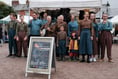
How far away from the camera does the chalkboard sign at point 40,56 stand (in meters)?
9.09

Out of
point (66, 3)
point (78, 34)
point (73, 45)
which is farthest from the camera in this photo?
point (66, 3)

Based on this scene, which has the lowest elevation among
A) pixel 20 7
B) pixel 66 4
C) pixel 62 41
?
pixel 62 41

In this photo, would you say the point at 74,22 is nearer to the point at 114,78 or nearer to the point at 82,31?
the point at 82,31

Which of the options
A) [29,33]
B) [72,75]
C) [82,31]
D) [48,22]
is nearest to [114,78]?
[72,75]

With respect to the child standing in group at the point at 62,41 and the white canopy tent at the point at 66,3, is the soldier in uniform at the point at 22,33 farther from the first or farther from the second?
the child standing in group at the point at 62,41

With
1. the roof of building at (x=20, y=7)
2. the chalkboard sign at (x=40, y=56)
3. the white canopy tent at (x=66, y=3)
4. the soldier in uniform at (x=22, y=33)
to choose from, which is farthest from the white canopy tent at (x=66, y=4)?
the roof of building at (x=20, y=7)

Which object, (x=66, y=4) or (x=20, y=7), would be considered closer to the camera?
(x=66, y=4)

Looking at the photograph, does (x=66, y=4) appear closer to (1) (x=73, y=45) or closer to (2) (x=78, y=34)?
(2) (x=78, y=34)

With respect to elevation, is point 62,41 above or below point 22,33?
below

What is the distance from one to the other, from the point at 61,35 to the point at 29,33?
5.18 ft

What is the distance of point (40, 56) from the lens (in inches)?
362

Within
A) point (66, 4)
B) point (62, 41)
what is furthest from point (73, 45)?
point (66, 4)

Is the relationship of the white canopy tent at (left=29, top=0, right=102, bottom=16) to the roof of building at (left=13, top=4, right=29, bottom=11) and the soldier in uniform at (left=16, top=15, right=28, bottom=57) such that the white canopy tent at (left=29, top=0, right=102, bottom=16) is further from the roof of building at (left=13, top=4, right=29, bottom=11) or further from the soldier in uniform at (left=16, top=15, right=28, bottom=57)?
the roof of building at (left=13, top=4, right=29, bottom=11)

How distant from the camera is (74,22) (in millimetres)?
12820
